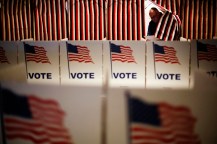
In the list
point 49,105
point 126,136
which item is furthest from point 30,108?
point 126,136

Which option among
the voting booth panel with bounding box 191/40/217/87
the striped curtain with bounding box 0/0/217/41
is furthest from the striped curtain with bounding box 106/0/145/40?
the voting booth panel with bounding box 191/40/217/87

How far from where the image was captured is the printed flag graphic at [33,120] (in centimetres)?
163

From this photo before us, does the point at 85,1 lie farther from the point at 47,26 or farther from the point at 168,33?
the point at 168,33

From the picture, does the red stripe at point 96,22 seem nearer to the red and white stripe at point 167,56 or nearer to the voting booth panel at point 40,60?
the voting booth panel at point 40,60

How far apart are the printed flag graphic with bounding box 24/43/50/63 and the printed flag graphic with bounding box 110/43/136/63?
100 centimetres

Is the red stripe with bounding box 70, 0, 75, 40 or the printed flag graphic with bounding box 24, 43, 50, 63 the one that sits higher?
the red stripe with bounding box 70, 0, 75, 40

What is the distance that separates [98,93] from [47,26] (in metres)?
4.46

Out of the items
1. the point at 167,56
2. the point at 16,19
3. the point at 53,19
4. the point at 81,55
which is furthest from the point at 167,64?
the point at 16,19

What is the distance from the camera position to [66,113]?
5.41 feet

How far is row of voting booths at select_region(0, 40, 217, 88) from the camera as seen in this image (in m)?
3.62

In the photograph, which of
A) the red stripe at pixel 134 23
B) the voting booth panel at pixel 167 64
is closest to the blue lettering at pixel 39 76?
the voting booth panel at pixel 167 64

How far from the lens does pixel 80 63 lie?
376 cm

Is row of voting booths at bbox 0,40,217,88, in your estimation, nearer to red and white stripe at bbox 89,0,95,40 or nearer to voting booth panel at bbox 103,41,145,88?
voting booth panel at bbox 103,41,145,88

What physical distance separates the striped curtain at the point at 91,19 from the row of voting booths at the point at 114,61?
6.15 feet
